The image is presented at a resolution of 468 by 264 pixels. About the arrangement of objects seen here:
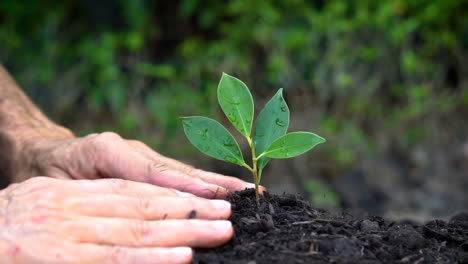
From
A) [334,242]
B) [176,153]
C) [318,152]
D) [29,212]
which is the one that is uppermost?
[318,152]

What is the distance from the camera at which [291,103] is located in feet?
15.7

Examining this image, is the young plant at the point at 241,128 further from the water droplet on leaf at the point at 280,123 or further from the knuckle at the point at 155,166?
the knuckle at the point at 155,166

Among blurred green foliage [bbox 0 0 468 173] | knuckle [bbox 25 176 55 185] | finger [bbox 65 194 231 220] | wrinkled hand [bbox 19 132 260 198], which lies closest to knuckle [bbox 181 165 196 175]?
wrinkled hand [bbox 19 132 260 198]

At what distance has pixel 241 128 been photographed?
1.51 meters

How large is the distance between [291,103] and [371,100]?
77 cm

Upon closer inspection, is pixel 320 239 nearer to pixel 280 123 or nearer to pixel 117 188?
pixel 280 123

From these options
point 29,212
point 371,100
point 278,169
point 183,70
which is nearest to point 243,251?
point 29,212

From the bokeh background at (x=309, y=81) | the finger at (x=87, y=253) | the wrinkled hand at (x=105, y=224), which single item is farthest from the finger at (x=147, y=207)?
the bokeh background at (x=309, y=81)

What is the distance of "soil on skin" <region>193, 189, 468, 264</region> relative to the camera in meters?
1.28

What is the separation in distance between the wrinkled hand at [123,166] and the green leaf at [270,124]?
207 millimetres

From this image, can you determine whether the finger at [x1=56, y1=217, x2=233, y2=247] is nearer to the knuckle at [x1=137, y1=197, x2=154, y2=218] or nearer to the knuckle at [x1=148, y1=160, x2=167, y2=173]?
the knuckle at [x1=137, y1=197, x2=154, y2=218]

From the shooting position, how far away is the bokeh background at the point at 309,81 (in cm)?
436

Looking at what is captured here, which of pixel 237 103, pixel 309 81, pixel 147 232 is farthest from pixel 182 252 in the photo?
pixel 309 81

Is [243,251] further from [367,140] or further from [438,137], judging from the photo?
[438,137]
